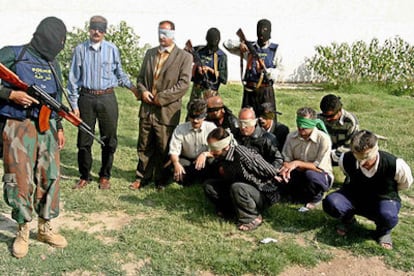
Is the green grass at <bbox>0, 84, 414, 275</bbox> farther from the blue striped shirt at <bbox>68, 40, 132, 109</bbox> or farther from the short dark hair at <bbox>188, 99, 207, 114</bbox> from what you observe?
the blue striped shirt at <bbox>68, 40, 132, 109</bbox>

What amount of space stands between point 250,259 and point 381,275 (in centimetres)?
105

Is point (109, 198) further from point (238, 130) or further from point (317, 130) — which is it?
point (317, 130)

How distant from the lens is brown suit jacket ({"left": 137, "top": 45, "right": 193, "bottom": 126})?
19.2 ft

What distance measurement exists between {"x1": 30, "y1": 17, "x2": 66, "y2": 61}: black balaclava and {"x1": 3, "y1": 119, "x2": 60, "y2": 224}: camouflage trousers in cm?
56

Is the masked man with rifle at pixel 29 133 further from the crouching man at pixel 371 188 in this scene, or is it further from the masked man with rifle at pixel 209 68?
the masked man with rifle at pixel 209 68

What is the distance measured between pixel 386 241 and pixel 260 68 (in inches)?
121

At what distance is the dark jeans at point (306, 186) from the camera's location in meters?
5.32

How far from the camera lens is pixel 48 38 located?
4.23 meters

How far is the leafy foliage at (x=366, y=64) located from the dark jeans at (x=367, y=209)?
865cm

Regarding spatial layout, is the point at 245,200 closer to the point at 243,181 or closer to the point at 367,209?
the point at 243,181

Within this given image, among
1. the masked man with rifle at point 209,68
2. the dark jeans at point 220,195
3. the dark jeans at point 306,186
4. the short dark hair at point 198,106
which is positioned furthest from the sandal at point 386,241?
the masked man with rifle at point 209,68

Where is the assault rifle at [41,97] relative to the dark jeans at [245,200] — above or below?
above

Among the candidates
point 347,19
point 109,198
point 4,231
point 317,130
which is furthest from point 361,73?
point 4,231

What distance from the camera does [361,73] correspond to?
13344mm
